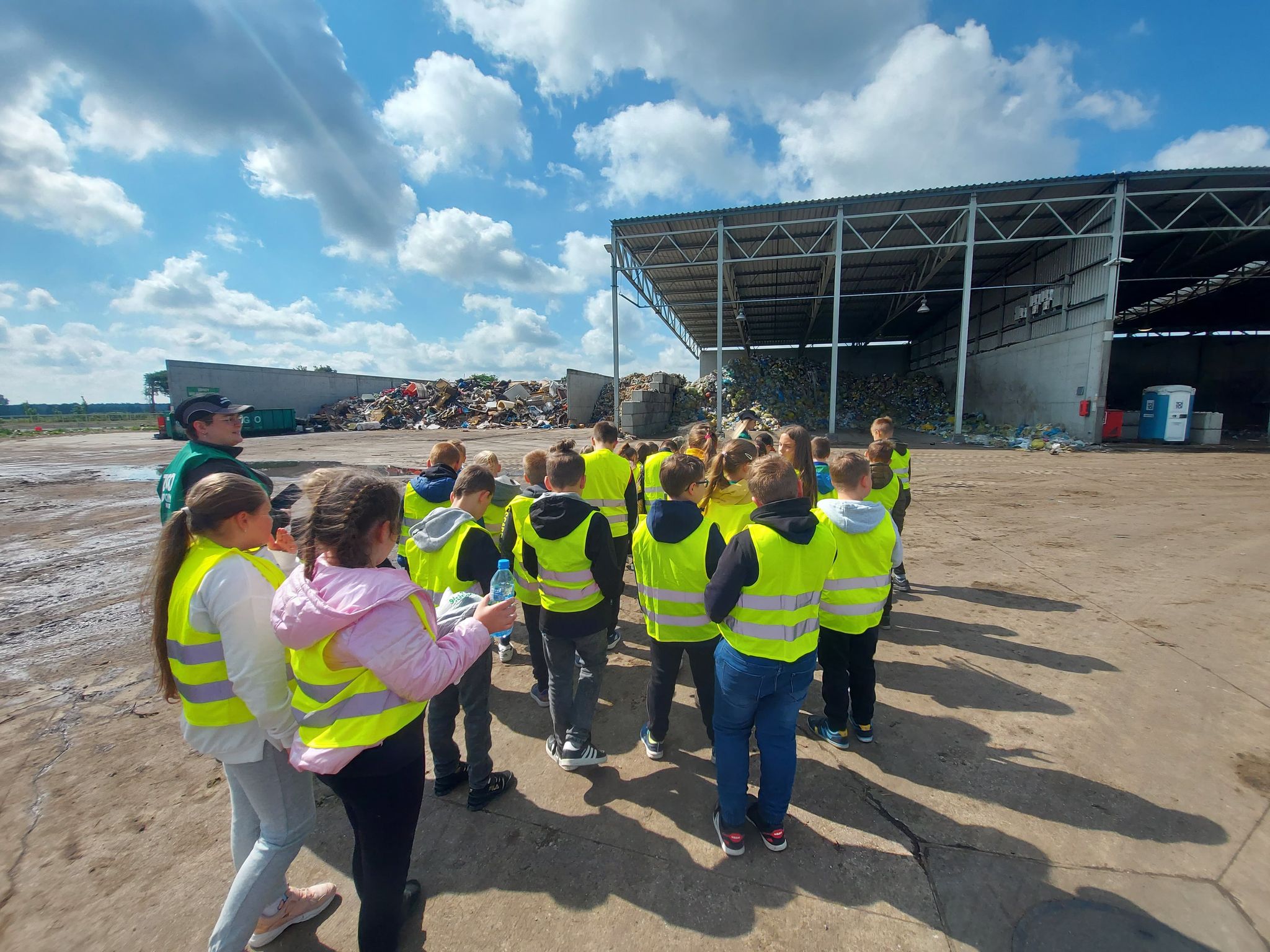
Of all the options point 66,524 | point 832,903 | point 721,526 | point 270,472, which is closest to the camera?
point 832,903

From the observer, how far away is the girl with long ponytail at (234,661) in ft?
5.32

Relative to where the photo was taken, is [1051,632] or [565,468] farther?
[1051,632]

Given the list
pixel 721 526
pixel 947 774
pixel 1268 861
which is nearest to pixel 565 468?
pixel 721 526

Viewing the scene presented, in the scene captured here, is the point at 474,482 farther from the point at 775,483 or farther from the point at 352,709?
the point at 775,483

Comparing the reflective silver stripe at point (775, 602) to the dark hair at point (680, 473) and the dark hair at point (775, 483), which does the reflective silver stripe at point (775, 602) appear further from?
the dark hair at point (680, 473)

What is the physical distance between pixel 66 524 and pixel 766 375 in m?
24.7

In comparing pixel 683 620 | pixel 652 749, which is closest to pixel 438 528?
pixel 683 620

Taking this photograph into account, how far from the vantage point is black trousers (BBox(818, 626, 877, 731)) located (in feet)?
9.46

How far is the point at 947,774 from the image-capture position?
2684 millimetres

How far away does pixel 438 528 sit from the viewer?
2652 millimetres

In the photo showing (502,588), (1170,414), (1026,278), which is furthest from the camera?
(1026,278)

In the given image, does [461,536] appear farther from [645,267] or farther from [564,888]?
[645,267]

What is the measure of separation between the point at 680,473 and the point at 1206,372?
37528 millimetres

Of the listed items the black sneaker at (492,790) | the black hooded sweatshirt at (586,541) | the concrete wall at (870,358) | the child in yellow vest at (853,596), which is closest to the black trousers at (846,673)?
Result: the child in yellow vest at (853,596)
